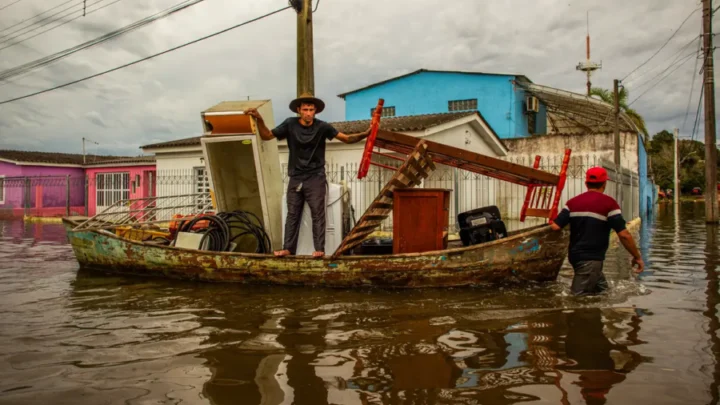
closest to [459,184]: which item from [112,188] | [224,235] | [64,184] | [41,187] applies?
[224,235]

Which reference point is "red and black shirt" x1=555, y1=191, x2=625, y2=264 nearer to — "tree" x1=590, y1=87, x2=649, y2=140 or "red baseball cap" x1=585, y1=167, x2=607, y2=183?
"red baseball cap" x1=585, y1=167, x2=607, y2=183

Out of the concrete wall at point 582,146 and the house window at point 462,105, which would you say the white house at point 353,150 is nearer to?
the concrete wall at point 582,146

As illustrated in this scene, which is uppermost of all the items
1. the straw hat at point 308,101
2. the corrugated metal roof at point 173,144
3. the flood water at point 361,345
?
the corrugated metal roof at point 173,144

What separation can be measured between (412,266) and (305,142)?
213 cm

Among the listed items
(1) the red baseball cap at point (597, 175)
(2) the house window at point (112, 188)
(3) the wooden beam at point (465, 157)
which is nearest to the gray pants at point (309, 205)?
(3) the wooden beam at point (465, 157)

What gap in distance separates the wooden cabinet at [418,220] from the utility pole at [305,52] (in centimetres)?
512

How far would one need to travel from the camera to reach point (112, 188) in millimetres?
24625

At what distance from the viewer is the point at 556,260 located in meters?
6.27

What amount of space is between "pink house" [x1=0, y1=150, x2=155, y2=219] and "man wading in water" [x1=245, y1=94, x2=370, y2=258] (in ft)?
60.3

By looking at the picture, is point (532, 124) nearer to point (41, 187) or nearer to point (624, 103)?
point (624, 103)

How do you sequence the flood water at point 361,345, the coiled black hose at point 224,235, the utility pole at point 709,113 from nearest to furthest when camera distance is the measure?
the flood water at point 361,345 < the coiled black hose at point 224,235 < the utility pole at point 709,113

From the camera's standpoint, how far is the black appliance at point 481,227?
6.84 m

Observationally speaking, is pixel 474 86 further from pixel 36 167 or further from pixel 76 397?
pixel 76 397

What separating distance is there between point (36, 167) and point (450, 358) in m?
29.4
